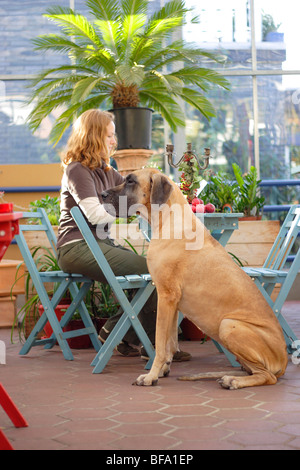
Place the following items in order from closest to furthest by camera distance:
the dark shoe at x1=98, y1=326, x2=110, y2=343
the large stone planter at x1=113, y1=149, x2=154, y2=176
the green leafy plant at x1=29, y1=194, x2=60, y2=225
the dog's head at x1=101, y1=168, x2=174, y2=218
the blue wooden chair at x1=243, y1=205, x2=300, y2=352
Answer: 1. the dog's head at x1=101, y1=168, x2=174, y2=218
2. the blue wooden chair at x1=243, y1=205, x2=300, y2=352
3. the dark shoe at x1=98, y1=326, x2=110, y2=343
4. the green leafy plant at x1=29, y1=194, x2=60, y2=225
5. the large stone planter at x1=113, y1=149, x2=154, y2=176

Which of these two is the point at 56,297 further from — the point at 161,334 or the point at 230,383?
the point at 230,383

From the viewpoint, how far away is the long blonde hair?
426 cm

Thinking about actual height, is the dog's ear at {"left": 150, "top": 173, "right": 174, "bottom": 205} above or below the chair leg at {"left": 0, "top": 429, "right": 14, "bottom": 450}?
above

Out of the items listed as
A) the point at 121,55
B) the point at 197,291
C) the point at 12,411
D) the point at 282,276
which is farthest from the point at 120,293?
the point at 121,55

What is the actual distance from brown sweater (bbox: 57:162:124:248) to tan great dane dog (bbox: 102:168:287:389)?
49cm

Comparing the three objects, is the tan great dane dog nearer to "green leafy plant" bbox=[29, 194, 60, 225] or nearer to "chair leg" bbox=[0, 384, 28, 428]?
"chair leg" bbox=[0, 384, 28, 428]

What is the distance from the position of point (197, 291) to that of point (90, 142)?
1.44 metres

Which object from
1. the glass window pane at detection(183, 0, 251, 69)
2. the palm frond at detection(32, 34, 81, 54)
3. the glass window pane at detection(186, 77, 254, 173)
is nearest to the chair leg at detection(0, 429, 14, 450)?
the palm frond at detection(32, 34, 81, 54)

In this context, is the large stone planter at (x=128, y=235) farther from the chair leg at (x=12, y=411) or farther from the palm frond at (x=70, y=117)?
the chair leg at (x=12, y=411)

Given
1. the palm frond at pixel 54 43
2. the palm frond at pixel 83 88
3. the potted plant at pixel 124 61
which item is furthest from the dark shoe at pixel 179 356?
the palm frond at pixel 54 43

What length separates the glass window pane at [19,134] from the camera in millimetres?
9211

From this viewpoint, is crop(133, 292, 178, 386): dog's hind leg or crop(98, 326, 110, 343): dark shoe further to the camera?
crop(98, 326, 110, 343): dark shoe

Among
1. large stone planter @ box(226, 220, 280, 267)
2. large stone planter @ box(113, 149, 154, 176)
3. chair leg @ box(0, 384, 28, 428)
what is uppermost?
large stone planter @ box(113, 149, 154, 176)

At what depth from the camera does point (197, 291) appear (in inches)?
134
